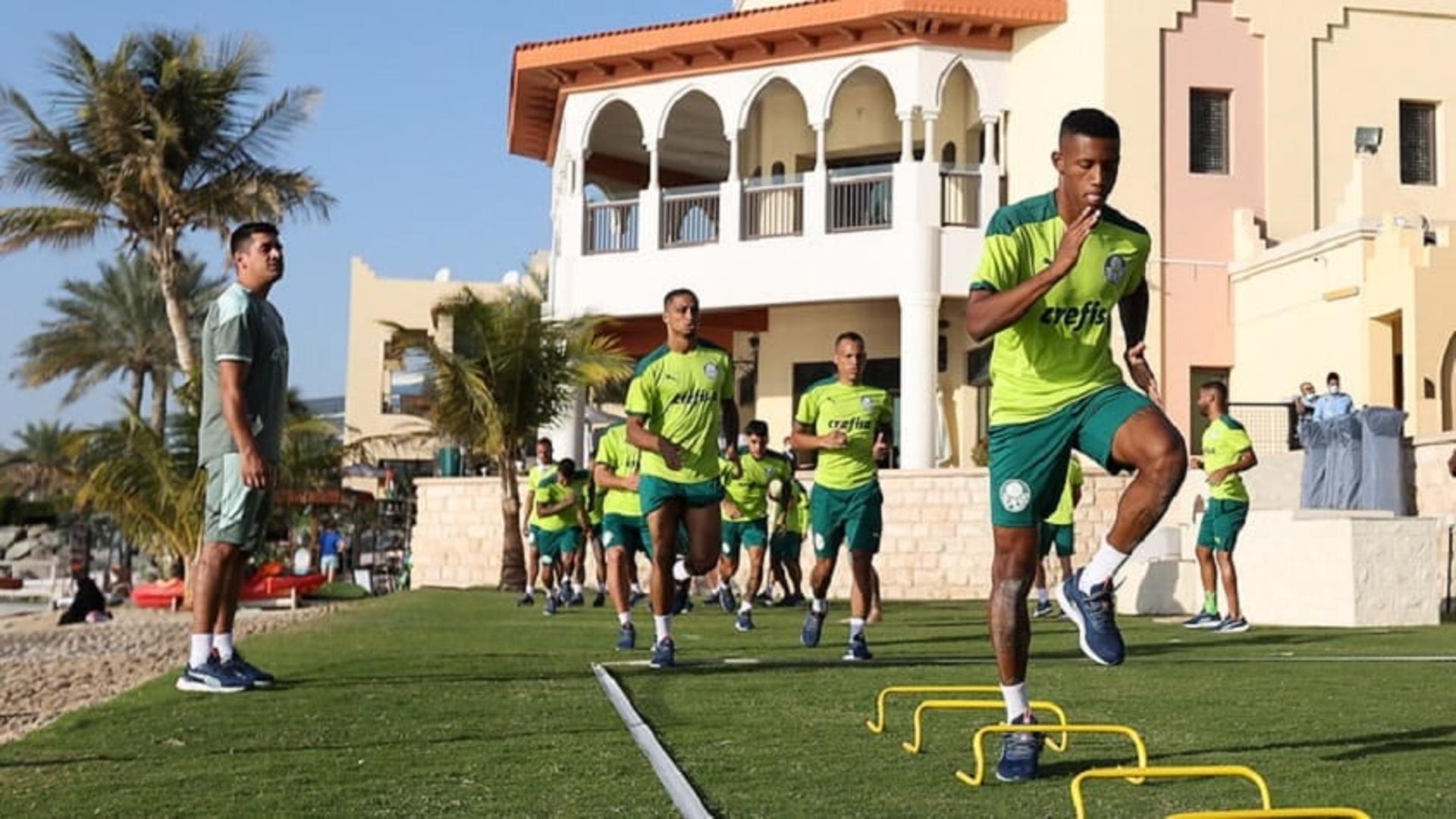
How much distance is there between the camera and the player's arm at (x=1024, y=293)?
5660 millimetres

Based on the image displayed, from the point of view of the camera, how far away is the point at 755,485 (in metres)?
19.3

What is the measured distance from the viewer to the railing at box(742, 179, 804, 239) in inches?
1257

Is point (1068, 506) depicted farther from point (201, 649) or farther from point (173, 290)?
point (173, 290)

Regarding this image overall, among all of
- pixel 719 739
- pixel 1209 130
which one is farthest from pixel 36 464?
pixel 719 739

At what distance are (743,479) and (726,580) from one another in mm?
1628

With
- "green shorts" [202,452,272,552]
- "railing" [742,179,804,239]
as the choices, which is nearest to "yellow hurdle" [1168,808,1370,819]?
"green shorts" [202,452,272,552]

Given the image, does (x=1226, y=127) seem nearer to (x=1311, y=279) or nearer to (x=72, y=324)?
(x=1311, y=279)

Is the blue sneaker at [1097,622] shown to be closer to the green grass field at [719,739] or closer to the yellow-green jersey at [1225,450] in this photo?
the green grass field at [719,739]

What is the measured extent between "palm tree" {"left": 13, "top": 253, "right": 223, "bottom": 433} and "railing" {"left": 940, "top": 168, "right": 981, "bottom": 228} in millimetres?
34797

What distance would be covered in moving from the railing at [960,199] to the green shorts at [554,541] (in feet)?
42.4

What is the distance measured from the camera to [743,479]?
19.2 meters

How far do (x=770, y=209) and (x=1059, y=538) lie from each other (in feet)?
49.5

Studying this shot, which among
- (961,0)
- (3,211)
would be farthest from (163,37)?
(961,0)

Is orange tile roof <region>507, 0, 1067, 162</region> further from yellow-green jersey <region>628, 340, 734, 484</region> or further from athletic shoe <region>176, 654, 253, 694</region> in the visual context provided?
athletic shoe <region>176, 654, 253, 694</region>
